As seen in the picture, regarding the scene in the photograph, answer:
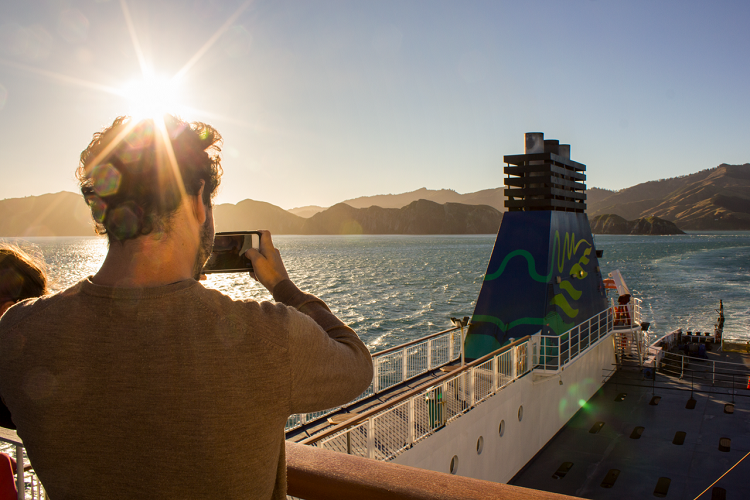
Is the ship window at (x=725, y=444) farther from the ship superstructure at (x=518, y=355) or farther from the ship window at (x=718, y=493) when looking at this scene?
the ship superstructure at (x=518, y=355)

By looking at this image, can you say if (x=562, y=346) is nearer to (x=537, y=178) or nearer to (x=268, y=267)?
(x=537, y=178)

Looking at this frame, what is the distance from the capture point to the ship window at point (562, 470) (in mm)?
11820

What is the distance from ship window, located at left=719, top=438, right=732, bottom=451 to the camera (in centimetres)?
1280

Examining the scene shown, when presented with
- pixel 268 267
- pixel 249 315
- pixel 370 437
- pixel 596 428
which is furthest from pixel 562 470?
pixel 249 315

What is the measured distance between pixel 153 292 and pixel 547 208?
14.8 meters

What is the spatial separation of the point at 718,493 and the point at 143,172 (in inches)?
516

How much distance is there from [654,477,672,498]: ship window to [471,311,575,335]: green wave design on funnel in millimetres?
4110

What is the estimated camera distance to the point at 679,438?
43.8ft

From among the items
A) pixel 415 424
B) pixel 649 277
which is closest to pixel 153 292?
pixel 415 424

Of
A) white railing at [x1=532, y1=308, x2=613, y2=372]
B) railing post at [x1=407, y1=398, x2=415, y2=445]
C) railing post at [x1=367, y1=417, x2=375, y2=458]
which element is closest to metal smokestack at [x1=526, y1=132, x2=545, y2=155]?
white railing at [x1=532, y1=308, x2=613, y2=372]

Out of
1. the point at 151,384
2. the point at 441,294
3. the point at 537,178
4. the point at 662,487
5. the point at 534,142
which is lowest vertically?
the point at 441,294

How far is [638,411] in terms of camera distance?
1493 cm

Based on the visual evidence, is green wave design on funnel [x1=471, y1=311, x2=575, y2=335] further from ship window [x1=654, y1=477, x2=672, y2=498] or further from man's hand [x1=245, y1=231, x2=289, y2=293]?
man's hand [x1=245, y1=231, x2=289, y2=293]

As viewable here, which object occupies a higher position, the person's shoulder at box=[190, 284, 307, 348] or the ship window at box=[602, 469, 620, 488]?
the person's shoulder at box=[190, 284, 307, 348]
